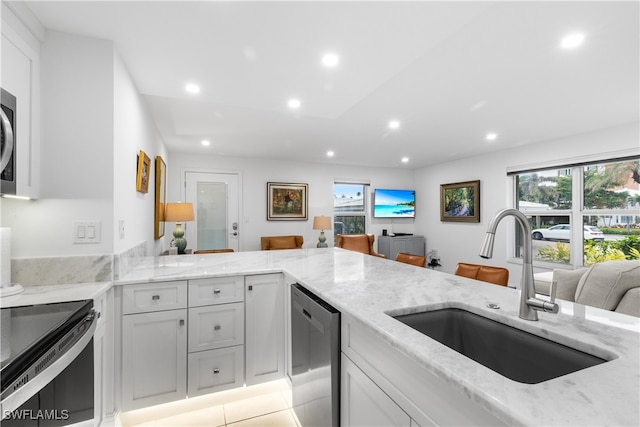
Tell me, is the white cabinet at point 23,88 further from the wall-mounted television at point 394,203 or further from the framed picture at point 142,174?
the wall-mounted television at point 394,203

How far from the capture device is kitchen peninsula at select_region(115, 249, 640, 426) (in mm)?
554

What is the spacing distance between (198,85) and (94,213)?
134cm

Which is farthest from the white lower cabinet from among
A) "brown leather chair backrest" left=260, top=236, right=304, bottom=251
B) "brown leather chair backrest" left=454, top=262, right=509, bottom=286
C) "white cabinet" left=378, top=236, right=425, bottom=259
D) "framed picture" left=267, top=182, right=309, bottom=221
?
"white cabinet" left=378, top=236, right=425, bottom=259

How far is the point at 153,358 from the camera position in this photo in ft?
5.87

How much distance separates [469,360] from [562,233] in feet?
15.8

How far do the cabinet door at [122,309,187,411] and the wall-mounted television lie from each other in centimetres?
522

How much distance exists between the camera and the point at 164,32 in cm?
172

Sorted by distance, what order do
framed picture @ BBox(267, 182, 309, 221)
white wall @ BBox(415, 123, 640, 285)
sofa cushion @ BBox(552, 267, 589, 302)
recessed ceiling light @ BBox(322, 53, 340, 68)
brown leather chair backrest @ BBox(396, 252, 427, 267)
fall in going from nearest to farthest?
recessed ceiling light @ BBox(322, 53, 340, 68) < sofa cushion @ BBox(552, 267, 589, 302) < brown leather chair backrest @ BBox(396, 252, 427, 267) < white wall @ BBox(415, 123, 640, 285) < framed picture @ BBox(267, 182, 309, 221)

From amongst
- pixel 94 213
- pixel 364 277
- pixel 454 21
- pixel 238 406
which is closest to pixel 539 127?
pixel 454 21

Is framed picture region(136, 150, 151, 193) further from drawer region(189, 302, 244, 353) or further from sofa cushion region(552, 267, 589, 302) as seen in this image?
sofa cushion region(552, 267, 589, 302)

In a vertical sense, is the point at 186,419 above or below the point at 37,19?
below

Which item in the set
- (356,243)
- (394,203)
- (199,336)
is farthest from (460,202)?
(199,336)

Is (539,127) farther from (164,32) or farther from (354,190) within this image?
(164,32)

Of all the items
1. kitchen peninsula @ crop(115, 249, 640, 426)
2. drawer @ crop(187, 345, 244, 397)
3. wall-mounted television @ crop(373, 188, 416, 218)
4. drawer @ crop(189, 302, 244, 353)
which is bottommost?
drawer @ crop(187, 345, 244, 397)
